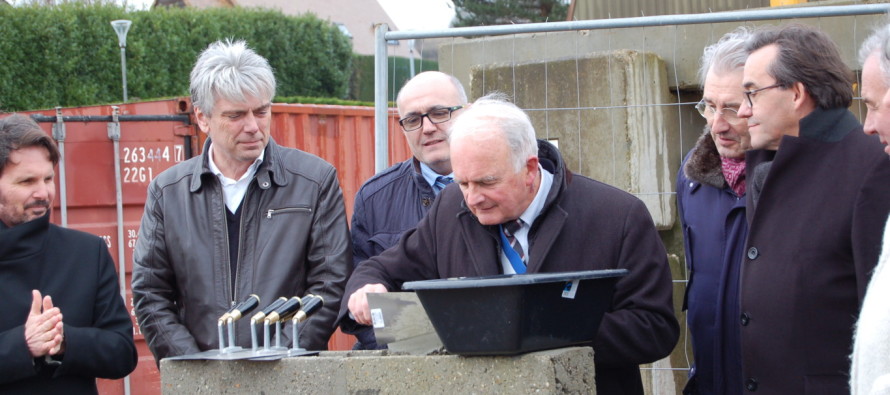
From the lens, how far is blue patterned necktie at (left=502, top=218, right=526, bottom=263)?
2947 millimetres

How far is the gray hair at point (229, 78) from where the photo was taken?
3.65 metres

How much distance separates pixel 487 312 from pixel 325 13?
149 ft

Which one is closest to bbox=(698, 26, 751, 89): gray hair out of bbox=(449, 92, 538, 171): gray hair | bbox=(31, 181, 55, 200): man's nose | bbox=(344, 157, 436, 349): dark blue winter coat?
bbox=(449, 92, 538, 171): gray hair

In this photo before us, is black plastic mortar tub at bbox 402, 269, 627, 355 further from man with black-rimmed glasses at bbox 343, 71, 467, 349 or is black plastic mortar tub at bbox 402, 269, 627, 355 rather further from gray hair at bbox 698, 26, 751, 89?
man with black-rimmed glasses at bbox 343, 71, 467, 349

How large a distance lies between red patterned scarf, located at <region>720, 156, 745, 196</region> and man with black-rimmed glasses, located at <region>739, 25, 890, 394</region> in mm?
264

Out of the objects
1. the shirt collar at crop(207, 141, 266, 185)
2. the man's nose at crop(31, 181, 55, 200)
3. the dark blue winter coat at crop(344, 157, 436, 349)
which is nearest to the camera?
the man's nose at crop(31, 181, 55, 200)

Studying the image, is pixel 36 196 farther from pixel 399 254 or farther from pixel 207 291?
pixel 399 254

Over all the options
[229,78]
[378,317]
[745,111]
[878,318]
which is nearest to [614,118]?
[745,111]

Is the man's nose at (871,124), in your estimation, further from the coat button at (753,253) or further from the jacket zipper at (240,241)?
the jacket zipper at (240,241)

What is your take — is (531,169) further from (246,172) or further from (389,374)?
(246,172)

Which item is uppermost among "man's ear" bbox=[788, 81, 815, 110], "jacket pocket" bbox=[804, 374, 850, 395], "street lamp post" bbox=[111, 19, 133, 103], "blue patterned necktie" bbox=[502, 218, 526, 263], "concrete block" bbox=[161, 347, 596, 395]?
→ "street lamp post" bbox=[111, 19, 133, 103]

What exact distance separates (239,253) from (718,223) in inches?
65.3

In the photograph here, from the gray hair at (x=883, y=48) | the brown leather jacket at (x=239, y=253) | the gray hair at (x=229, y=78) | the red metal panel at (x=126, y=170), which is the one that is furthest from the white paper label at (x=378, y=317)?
the red metal panel at (x=126, y=170)

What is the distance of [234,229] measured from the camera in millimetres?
3658
